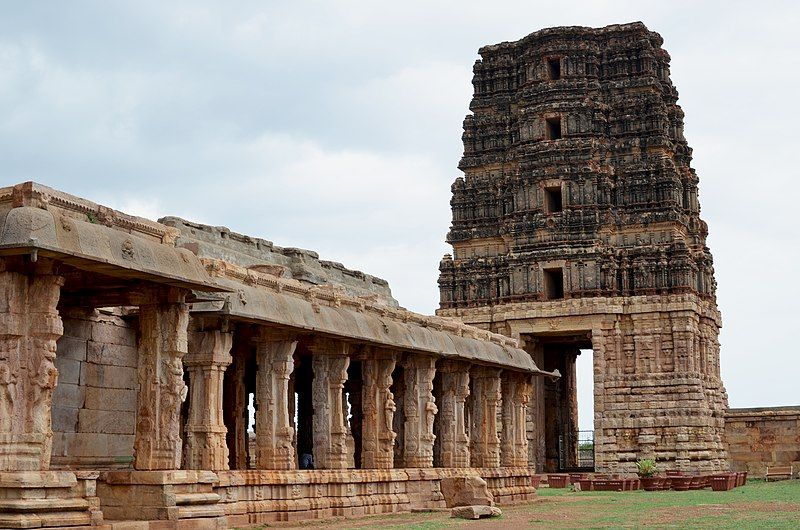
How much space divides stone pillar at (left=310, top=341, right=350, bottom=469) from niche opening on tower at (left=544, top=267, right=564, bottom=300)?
2543 cm

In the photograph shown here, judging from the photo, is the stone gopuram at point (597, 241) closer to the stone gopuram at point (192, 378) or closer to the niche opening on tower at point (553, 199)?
the niche opening on tower at point (553, 199)

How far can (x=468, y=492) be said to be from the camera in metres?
24.3

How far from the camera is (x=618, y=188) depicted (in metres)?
48.7

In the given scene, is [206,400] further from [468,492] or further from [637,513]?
[637,513]

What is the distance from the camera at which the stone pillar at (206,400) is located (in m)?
19.2

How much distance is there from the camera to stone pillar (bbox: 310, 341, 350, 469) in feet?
75.9

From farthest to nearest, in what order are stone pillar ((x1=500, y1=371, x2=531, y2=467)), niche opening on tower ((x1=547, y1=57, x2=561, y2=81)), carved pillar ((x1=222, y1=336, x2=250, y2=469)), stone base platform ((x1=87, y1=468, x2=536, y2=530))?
niche opening on tower ((x1=547, y1=57, x2=561, y2=81)) → stone pillar ((x1=500, y1=371, x2=531, y2=467)) → carved pillar ((x1=222, y1=336, x2=250, y2=469)) → stone base platform ((x1=87, y1=468, x2=536, y2=530))

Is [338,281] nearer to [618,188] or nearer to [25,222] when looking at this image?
[25,222]

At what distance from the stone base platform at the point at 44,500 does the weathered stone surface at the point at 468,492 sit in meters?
10.5

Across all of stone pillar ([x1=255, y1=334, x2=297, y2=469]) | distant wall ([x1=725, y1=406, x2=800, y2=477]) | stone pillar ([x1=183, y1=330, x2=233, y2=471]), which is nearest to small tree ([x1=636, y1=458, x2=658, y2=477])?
distant wall ([x1=725, y1=406, x2=800, y2=477])

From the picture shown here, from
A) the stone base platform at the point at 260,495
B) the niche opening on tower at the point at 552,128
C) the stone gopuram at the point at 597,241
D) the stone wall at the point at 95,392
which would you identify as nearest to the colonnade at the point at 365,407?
the stone base platform at the point at 260,495

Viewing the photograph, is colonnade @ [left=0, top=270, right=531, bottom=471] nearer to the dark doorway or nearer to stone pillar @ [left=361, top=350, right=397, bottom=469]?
stone pillar @ [left=361, top=350, right=397, bottom=469]

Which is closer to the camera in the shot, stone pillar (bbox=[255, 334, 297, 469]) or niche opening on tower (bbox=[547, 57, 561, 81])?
stone pillar (bbox=[255, 334, 297, 469])

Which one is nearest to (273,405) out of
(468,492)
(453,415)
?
(468,492)
